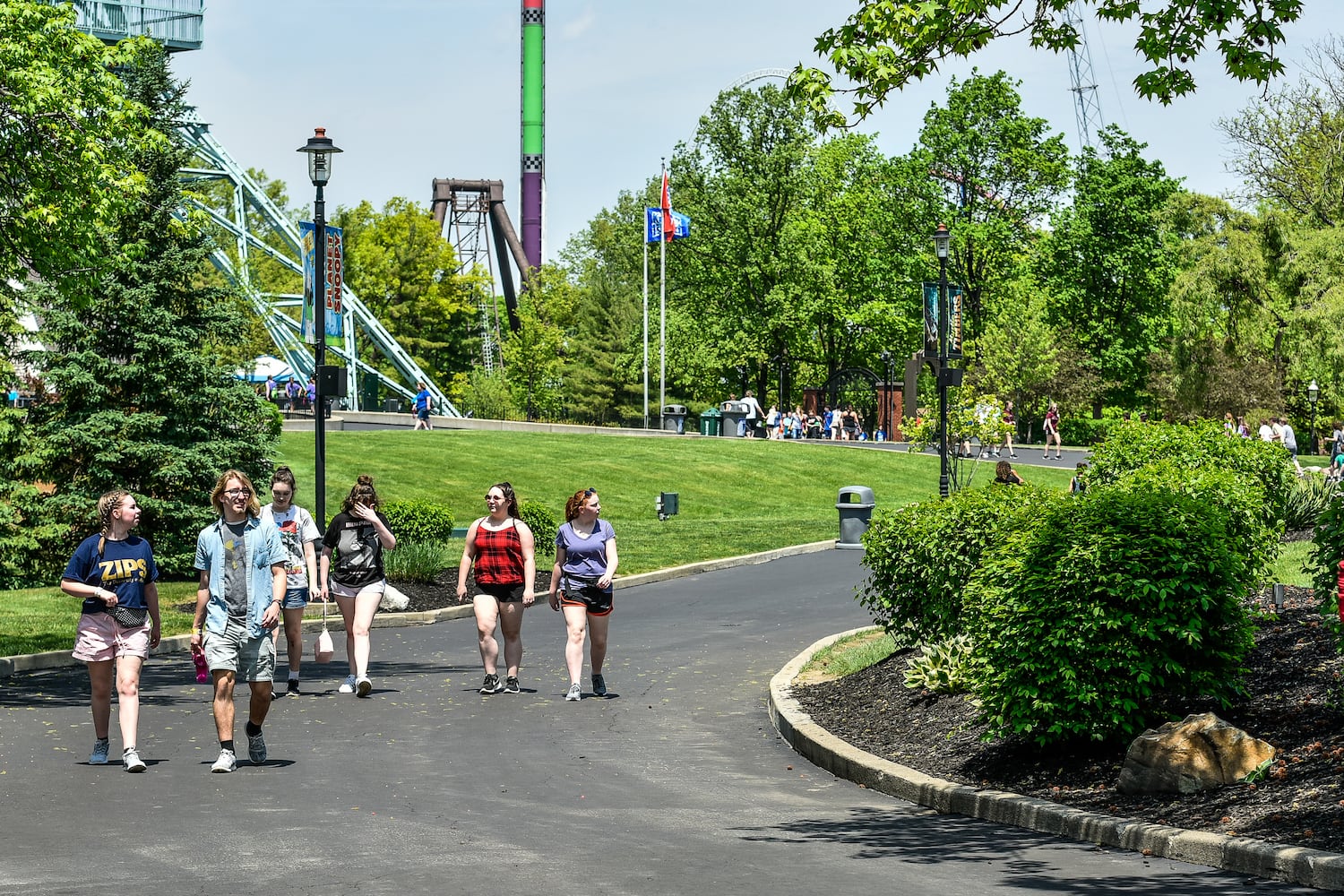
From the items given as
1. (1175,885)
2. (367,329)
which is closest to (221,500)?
(1175,885)

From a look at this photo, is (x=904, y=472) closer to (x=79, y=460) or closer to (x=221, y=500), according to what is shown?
(x=79, y=460)

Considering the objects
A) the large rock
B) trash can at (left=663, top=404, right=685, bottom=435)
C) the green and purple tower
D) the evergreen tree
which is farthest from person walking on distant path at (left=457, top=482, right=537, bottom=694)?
the green and purple tower

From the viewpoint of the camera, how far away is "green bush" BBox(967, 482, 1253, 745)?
8758 mm

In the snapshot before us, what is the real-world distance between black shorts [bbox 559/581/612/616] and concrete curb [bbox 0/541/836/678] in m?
4.11

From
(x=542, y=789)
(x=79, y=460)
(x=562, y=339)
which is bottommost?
(x=542, y=789)

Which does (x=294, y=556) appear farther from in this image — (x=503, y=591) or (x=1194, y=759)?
(x=1194, y=759)

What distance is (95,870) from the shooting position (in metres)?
6.89

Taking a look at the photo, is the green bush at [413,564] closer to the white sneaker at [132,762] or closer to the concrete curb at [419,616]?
the concrete curb at [419,616]

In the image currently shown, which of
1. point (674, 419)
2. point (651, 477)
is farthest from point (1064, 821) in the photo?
point (674, 419)

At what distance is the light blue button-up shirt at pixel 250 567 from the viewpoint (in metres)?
9.78

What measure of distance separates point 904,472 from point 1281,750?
37.5 meters

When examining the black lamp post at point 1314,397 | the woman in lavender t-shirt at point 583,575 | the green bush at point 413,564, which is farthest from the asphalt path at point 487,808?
the black lamp post at point 1314,397

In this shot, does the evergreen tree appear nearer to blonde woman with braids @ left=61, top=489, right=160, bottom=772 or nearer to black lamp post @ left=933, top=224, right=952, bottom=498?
black lamp post @ left=933, top=224, right=952, bottom=498

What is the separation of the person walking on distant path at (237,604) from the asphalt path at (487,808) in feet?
1.24
